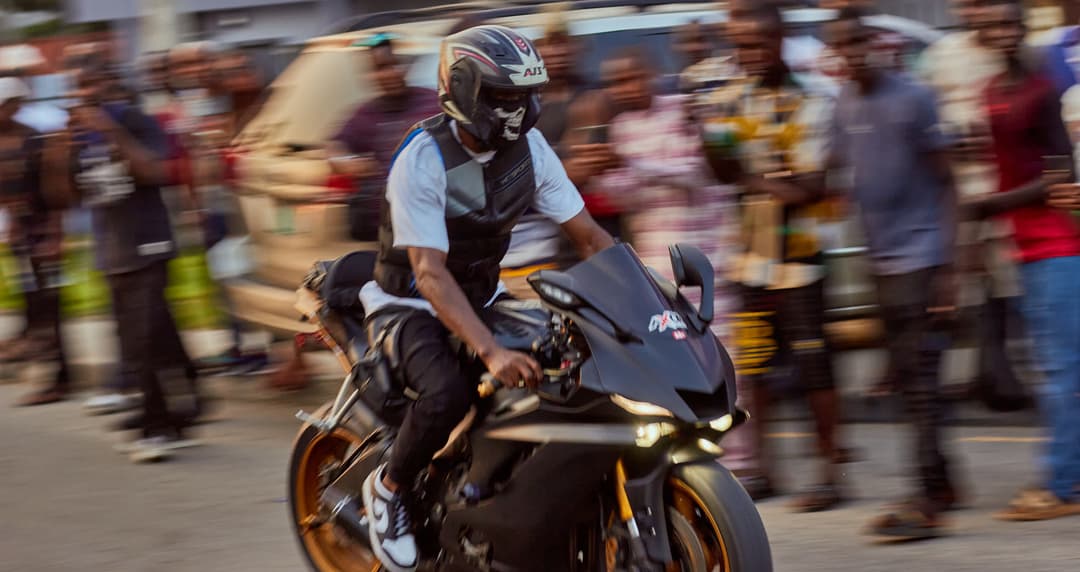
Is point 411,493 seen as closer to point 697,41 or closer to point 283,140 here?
point 697,41

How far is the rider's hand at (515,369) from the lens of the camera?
15.5 feet

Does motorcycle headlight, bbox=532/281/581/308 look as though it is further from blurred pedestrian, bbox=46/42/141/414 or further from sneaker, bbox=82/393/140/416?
sneaker, bbox=82/393/140/416

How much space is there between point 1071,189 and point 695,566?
223 cm

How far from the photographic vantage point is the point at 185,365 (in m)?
8.74

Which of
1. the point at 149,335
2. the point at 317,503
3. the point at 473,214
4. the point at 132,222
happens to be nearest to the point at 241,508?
the point at 149,335

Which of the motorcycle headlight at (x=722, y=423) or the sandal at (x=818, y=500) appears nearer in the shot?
the motorcycle headlight at (x=722, y=423)

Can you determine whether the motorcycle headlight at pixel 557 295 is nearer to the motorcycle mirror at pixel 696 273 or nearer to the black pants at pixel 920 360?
the motorcycle mirror at pixel 696 273

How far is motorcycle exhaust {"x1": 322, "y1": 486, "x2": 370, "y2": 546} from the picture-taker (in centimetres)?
551

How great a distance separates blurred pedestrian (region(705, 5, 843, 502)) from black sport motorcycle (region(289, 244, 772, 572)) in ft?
5.31

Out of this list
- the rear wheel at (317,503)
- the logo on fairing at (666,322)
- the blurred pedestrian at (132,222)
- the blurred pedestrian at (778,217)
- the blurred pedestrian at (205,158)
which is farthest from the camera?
the blurred pedestrian at (205,158)

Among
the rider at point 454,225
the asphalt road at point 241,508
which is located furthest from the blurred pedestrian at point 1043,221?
the rider at point 454,225

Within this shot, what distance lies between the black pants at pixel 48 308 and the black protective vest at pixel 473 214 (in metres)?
4.93

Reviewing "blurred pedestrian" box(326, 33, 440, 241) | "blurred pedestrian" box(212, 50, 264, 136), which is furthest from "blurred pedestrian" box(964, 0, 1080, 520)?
"blurred pedestrian" box(212, 50, 264, 136)

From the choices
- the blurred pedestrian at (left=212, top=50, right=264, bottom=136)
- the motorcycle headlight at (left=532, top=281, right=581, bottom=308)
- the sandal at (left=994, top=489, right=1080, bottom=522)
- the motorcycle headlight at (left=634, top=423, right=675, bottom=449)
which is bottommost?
the sandal at (left=994, top=489, right=1080, bottom=522)
